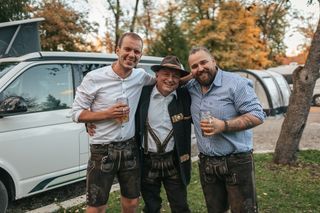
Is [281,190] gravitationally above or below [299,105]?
below

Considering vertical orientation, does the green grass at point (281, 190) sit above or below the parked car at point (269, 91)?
below

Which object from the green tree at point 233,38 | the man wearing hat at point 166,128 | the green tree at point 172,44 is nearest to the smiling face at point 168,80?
the man wearing hat at point 166,128

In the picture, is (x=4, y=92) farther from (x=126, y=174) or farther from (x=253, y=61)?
(x=253, y=61)

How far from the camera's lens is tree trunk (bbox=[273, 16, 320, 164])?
6750mm

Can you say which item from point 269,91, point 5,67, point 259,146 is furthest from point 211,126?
point 269,91

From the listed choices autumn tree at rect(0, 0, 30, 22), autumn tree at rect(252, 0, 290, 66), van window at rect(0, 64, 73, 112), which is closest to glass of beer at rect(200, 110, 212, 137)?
van window at rect(0, 64, 73, 112)

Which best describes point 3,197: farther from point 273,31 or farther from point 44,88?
point 273,31

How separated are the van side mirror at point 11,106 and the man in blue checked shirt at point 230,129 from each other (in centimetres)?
229

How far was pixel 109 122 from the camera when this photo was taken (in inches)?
128

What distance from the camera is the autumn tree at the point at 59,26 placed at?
23.2 metres

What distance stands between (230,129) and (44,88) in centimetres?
314

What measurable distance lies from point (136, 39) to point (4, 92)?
223 cm

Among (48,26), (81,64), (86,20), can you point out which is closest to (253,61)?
(86,20)

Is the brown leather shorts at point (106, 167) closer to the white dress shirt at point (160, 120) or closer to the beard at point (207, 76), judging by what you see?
the white dress shirt at point (160, 120)
